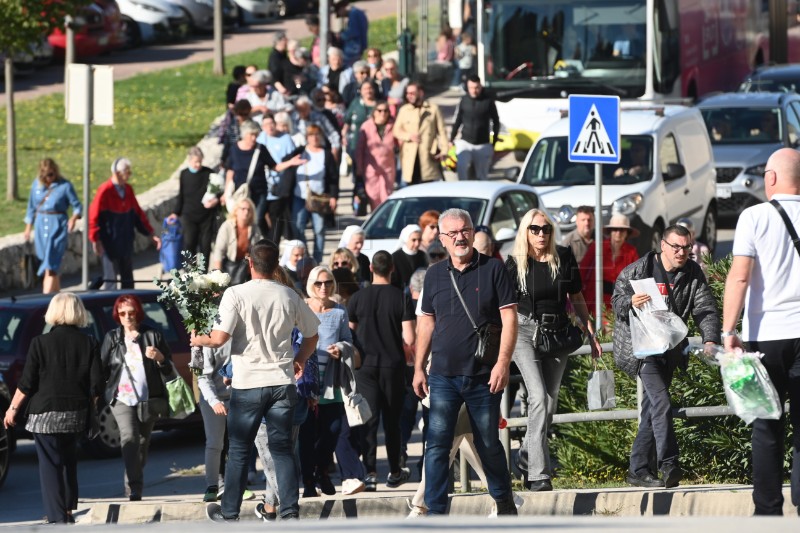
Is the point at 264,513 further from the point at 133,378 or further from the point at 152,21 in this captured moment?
the point at 152,21

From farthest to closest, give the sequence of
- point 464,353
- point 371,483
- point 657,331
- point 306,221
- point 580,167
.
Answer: point 580,167 < point 306,221 < point 371,483 < point 657,331 < point 464,353

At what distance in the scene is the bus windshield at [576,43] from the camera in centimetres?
2564

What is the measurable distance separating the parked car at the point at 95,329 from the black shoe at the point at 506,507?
4.59 meters

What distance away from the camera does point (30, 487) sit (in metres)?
12.5

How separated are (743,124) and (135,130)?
36.4 feet

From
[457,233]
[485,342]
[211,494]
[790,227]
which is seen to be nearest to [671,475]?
[485,342]

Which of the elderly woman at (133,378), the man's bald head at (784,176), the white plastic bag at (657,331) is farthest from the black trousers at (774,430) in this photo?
the elderly woman at (133,378)

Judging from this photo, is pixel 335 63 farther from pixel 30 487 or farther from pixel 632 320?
pixel 632 320

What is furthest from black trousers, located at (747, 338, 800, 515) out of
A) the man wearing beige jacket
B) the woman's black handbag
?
the man wearing beige jacket

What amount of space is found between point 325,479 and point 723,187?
1273 centimetres

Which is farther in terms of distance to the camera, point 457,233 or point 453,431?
point 453,431

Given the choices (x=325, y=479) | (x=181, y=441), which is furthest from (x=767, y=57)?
(x=325, y=479)

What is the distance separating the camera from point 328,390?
11.4m

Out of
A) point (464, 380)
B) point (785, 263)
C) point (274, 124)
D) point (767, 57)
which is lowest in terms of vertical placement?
point (464, 380)
